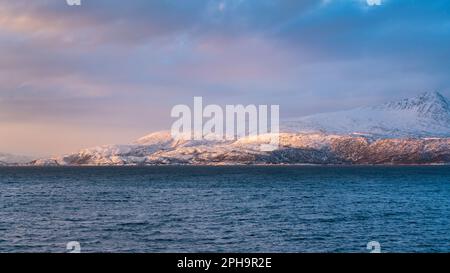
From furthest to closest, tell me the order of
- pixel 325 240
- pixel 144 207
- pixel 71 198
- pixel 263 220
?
pixel 71 198 → pixel 144 207 → pixel 263 220 → pixel 325 240

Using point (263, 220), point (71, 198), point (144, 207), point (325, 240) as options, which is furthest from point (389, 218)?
point (71, 198)

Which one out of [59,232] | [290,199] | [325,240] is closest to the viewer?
[325,240]

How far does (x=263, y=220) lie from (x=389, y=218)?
663 inches

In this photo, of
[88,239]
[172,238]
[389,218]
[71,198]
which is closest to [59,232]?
[88,239]

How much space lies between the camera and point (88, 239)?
55438 mm

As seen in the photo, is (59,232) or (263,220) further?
(263,220)

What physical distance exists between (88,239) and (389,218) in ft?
128

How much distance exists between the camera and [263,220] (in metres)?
69.8
